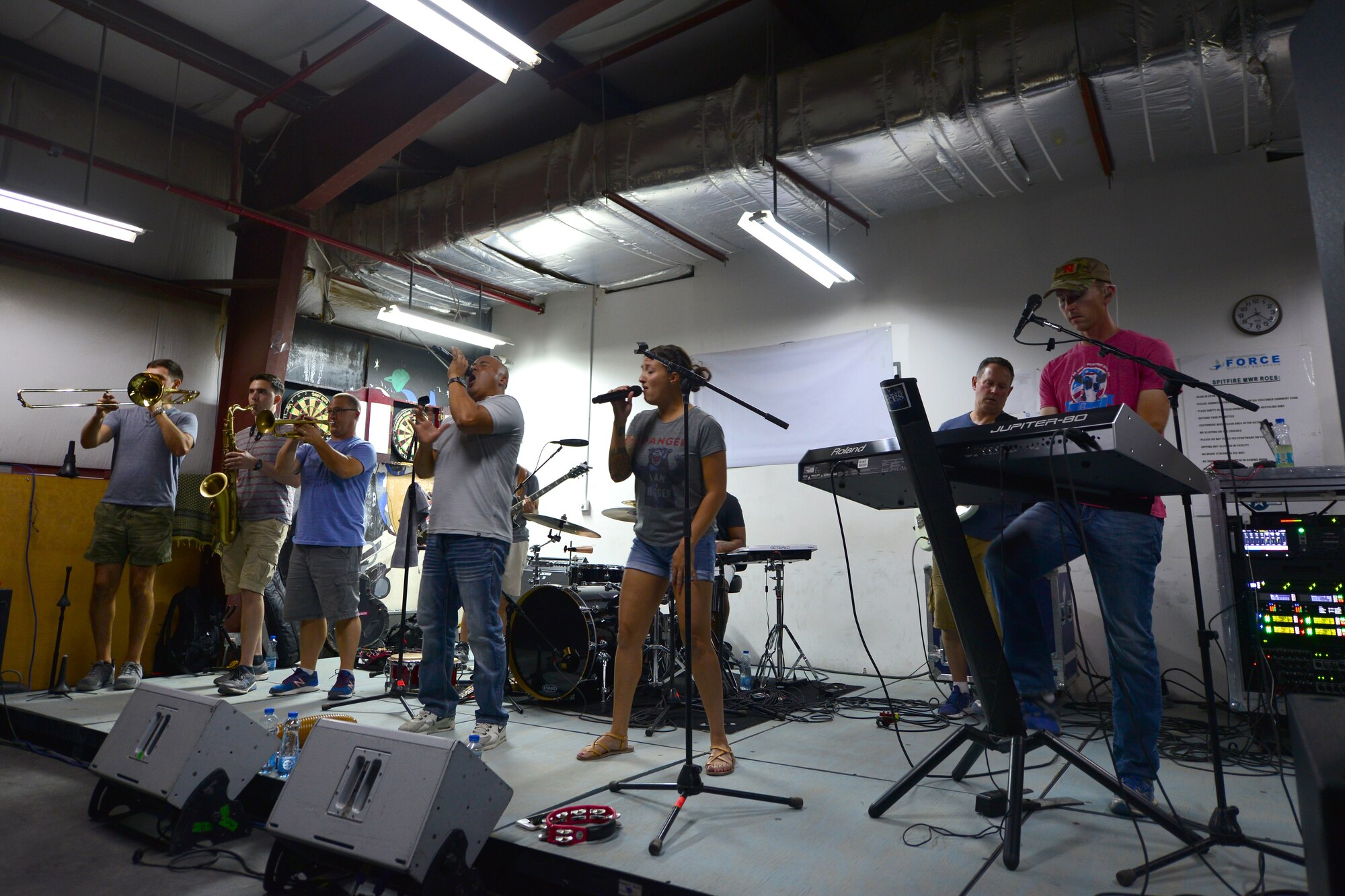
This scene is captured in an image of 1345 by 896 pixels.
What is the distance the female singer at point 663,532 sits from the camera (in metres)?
2.89

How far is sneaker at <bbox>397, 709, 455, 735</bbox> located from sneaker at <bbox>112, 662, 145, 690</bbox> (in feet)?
7.34

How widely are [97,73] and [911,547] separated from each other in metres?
7.35

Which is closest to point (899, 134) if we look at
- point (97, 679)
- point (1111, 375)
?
point (1111, 375)

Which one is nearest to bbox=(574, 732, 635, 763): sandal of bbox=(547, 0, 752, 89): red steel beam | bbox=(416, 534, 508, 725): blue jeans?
bbox=(416, 534, 508, 725): blue jeans

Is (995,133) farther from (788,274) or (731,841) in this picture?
(731,841)

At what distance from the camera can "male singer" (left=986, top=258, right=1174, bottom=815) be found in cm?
218

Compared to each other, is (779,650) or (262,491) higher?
(262,491)

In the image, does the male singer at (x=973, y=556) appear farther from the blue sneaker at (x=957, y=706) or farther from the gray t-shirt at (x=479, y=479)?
the gray t-shirt at (x=479, y=479)

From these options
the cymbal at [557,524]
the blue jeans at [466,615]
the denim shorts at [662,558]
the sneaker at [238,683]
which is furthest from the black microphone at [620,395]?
the sneaker at [238,683]

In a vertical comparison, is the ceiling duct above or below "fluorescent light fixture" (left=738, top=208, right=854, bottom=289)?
above

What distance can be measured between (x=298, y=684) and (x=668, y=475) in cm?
268

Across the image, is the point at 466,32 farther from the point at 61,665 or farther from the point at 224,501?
the point at 61,665

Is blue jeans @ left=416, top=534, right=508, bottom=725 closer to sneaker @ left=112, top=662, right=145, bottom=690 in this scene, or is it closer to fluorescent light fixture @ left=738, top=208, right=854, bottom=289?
sneaker @ left=112, top=662, right=145, bottom=690

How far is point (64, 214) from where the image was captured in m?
4.95
